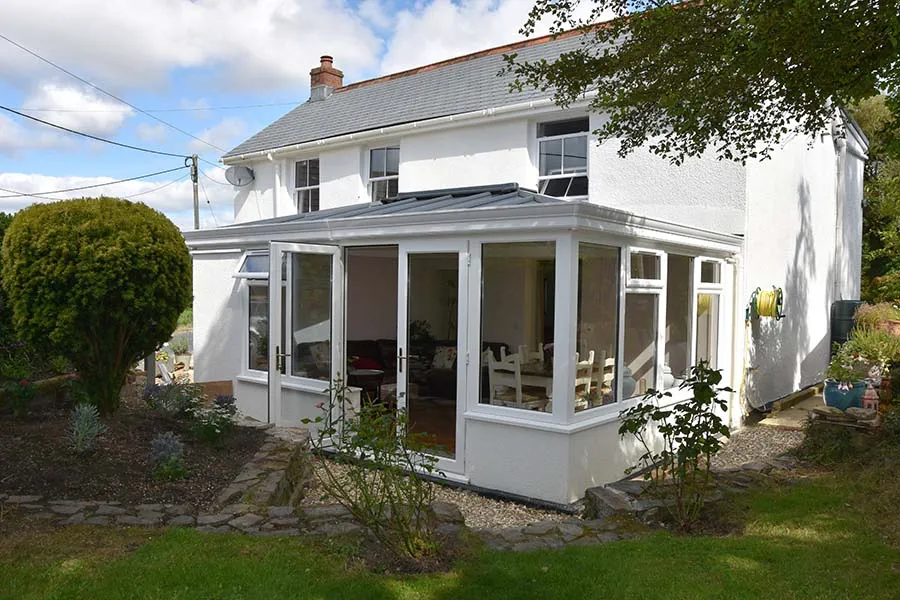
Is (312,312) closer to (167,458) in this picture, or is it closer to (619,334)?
(167,458)

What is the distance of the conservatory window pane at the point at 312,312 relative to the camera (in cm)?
805

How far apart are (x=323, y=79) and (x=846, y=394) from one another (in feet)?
48.3

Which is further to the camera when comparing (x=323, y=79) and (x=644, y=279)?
(x=323, y=79)

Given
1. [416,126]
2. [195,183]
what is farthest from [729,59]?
[195,183]

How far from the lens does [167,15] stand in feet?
34.9

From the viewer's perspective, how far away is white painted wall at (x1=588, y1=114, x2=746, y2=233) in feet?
30.6

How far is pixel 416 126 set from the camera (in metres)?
12.7

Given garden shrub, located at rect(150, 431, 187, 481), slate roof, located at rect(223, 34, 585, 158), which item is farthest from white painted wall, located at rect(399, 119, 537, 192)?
garden shrub, located at rect(150, 431, 187, 481)

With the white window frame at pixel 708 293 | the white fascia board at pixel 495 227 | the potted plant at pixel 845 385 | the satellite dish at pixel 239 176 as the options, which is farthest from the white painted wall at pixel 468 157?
the potted plant at pixel 845 385

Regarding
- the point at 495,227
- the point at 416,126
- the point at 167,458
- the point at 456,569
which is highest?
the point at 416,126

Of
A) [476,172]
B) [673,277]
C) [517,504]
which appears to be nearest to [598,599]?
[517,504]

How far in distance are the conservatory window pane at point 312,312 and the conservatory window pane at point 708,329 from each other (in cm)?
489

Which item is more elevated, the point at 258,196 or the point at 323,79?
the point at 323,79

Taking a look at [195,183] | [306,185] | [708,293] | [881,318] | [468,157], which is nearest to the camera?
[708,293]
